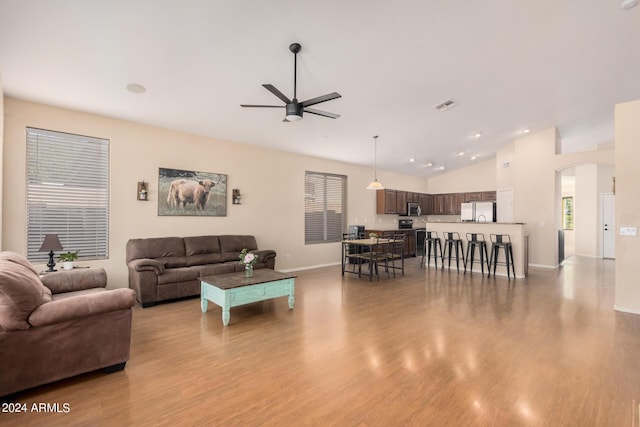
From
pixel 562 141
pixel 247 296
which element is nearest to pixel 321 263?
pixel 247 296

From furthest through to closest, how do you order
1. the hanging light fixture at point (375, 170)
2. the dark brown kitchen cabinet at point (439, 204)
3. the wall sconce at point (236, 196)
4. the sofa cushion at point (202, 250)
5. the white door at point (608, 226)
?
the dark brown kitchen cabinet at point (439, 204), the white door at point (608, 226), the hanging light fixture at point (375, 170), the wall sconce at point (236, 196), the sofa cushion at point (202, 250)

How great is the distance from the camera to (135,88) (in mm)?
3941

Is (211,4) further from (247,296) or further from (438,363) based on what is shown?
(438,363)

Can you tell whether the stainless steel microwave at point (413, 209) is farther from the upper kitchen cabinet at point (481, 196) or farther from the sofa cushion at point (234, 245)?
the sofa cushion at point (234, 245)

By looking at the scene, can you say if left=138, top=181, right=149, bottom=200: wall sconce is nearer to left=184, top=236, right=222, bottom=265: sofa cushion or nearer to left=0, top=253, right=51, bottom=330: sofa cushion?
left=184, top=236, right=222, bottom=265: sofa cushion

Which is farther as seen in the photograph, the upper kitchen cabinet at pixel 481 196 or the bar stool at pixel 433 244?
the upper kitchen cabinet at pixel 481 196

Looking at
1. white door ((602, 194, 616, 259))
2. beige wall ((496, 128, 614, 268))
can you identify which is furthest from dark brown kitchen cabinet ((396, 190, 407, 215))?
white door ((602, 194, 616, 259))

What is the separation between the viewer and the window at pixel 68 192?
13.7ft

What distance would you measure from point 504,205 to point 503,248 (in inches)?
115

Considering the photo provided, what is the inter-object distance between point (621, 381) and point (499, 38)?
3.72 m

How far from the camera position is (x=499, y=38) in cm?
366

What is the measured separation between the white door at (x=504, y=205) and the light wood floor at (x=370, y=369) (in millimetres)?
4744

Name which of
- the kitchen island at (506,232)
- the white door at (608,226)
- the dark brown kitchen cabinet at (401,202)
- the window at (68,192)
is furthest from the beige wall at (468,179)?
the window at (68,192)

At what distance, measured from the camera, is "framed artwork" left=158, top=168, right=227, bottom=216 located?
17.3 ft
